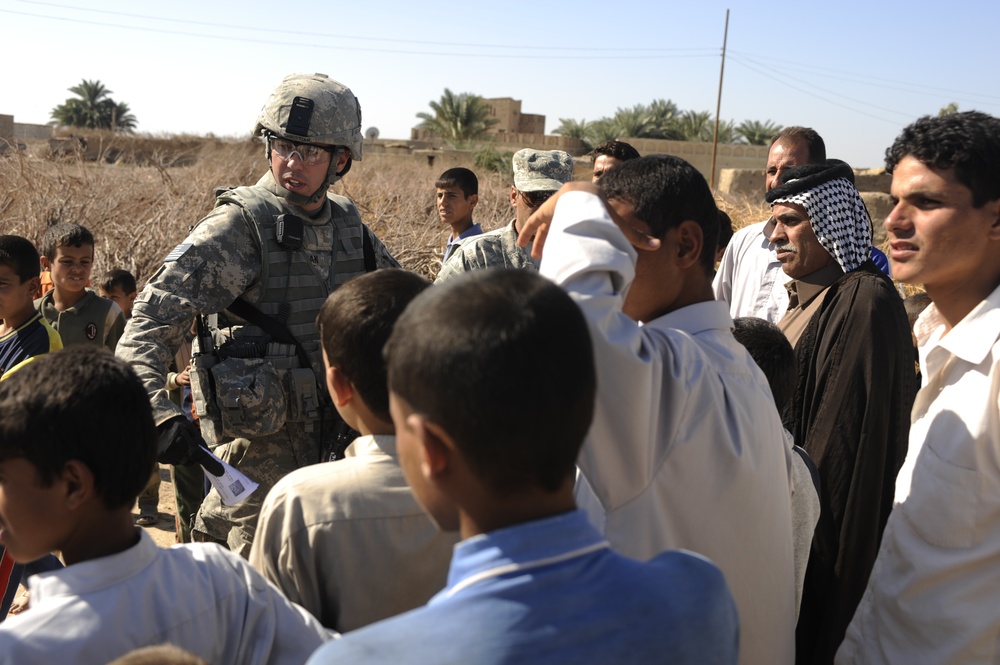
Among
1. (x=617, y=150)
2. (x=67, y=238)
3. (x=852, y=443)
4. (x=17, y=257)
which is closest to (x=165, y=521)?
(x=67, y=238)

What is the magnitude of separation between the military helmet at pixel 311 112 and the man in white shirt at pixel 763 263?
1958mm

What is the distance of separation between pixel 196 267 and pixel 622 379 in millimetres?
2148

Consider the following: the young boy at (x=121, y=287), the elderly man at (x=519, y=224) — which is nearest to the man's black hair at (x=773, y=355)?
the elderly man at (x=519, y=224)

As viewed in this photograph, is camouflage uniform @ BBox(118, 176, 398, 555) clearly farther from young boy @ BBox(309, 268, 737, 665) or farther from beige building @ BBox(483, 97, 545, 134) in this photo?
beige building @ BBox(483, 97, 545, 134)

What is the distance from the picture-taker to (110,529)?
156 centimetres

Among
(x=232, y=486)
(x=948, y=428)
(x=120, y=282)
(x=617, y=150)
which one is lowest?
(x=232, y=486)

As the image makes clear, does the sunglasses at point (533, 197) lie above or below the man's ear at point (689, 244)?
above

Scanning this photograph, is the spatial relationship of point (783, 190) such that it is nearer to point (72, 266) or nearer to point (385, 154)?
point (72, 266)

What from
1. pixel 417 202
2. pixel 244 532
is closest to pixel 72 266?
pixel 244 532

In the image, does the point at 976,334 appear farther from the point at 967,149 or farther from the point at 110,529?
the point at 110,529

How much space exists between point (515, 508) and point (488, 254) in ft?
11.3

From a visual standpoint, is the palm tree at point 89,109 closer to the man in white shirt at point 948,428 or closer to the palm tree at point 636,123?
the palm tree at point 636,123

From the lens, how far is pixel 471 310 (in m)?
1.04

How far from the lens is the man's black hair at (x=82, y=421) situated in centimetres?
154
